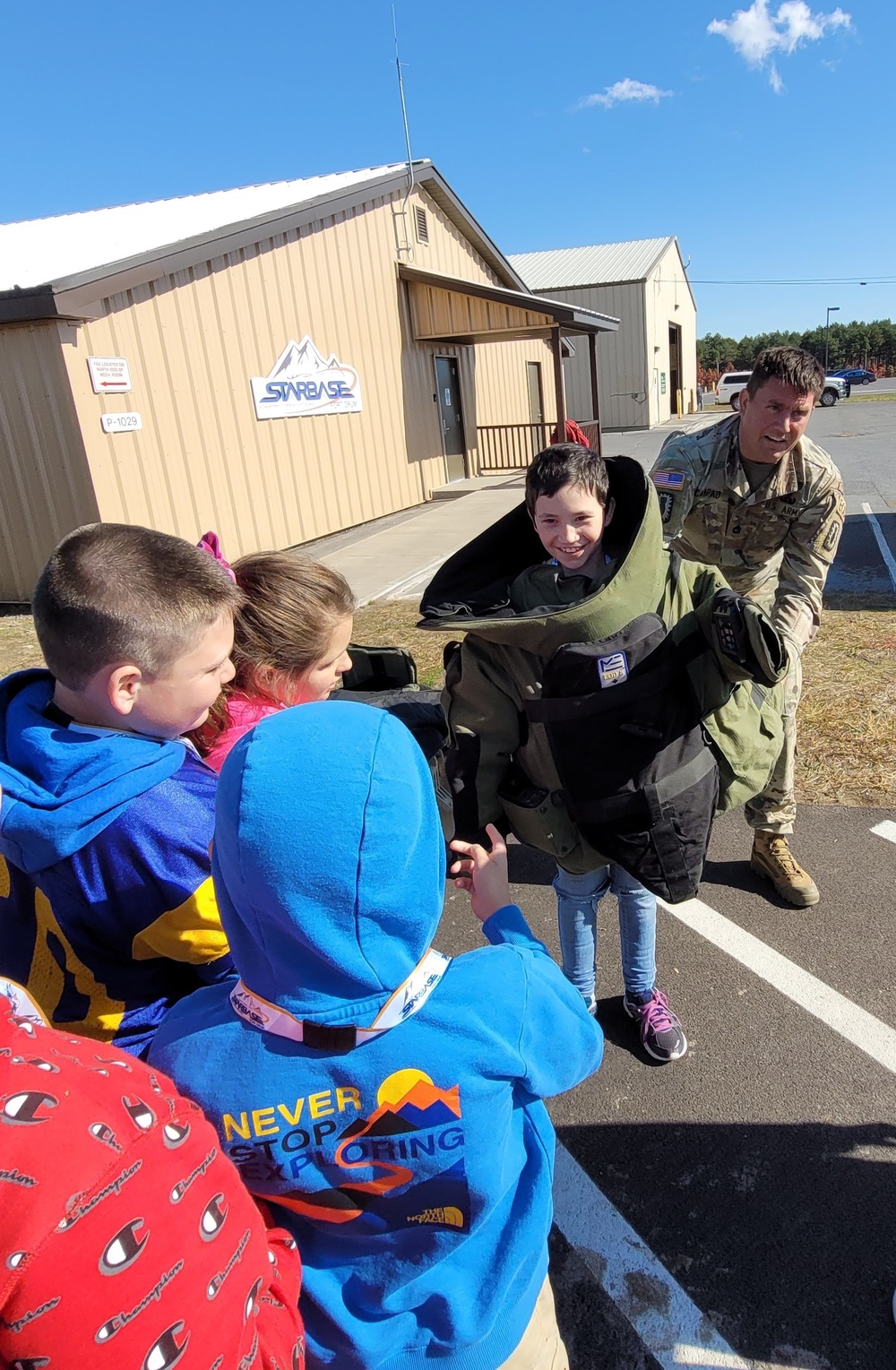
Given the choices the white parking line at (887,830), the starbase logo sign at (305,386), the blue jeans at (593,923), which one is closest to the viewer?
the blue jeans at (593,923)

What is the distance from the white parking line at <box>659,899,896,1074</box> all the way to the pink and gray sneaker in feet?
1.39

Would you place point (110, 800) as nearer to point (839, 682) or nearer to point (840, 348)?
point (839, 682)

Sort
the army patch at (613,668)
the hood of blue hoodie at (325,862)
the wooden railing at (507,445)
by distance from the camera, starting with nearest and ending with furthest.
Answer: the hood of blue hoodie at (325,862), the army patch at (613,668), the wooden railing at (507,445)

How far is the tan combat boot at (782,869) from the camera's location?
3059 millimetres

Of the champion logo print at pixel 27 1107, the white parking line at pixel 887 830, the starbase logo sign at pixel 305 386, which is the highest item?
the starbase logo sign at pixel 305 386

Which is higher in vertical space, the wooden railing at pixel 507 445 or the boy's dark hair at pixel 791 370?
the boy's dark hair at pixel 791 370

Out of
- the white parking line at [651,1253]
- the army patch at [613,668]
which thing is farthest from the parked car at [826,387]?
the army patch at [613,668]

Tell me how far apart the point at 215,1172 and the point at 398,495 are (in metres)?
14.3

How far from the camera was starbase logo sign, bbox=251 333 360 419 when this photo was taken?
35.8 feet

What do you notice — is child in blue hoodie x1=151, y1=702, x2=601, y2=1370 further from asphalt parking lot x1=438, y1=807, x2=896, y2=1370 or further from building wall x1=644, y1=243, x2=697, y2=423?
building wall x1=644, y1=243, x2=697, y2=423

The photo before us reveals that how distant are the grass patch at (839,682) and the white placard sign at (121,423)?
2320mm

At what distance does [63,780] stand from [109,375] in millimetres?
8512

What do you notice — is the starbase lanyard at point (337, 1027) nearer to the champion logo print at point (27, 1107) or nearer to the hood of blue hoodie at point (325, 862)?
the hood of blue hoodie at point (325, 862)

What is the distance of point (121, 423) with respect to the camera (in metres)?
8.67
